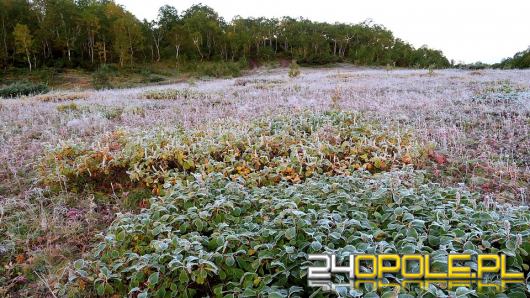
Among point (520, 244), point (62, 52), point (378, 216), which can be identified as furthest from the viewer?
point (62, 52)

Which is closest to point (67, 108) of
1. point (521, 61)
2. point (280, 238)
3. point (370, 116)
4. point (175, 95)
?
point (175, 95)

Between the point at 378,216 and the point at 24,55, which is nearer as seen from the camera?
the point at 378,216

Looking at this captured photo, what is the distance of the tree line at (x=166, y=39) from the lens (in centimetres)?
5406

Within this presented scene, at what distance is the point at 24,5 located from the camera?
193 feet

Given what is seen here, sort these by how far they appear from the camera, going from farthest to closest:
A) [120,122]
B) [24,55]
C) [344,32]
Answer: [344,32] → [24,55] → [120,122]

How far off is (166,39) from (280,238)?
236 feet

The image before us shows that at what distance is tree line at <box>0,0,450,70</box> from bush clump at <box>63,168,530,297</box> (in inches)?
2135

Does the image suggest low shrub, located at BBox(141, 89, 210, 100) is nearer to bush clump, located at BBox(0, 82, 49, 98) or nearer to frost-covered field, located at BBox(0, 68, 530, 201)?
frost-covered field, located at BBox(0, 68, 530, 201)

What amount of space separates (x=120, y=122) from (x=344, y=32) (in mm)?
77201

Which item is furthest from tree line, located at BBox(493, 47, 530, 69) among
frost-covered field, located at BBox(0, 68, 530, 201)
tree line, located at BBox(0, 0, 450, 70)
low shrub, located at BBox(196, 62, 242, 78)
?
frost-covered field, located at BBox(0, 68, 530, 201)

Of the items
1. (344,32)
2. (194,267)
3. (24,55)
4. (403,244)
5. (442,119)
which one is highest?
(344,32)

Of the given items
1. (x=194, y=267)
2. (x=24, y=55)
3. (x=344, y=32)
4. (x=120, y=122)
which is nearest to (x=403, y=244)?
(x=194, y=267)

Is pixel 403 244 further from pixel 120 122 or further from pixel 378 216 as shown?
pixel 120 122
